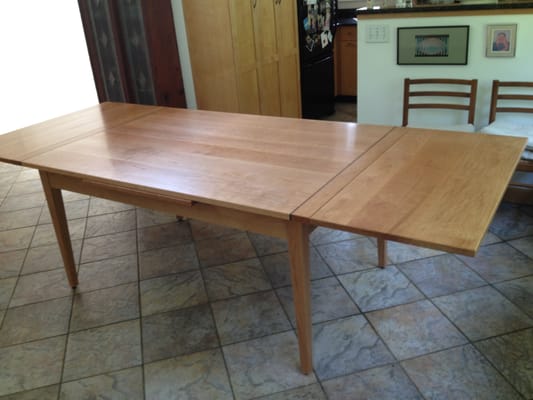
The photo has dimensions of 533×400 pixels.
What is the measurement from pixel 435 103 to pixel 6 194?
3.24 m

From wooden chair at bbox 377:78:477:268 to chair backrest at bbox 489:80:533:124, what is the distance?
0.37 ft

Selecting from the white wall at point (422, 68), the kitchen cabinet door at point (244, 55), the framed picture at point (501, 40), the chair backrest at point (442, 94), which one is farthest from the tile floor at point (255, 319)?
the kitchen cabinet door at point (244, 55)

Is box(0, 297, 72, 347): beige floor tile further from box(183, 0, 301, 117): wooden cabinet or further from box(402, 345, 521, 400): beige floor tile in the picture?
box(183, 0, 301, 117): wooden cabinet

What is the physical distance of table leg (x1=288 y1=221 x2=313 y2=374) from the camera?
1.59 metres

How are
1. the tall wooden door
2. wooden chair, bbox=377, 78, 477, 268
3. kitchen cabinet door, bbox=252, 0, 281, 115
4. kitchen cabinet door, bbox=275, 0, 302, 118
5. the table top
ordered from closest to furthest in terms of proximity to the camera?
1. the table top
2. wooden chair, bbox=377, 78, 477, 268
3. the tall wooden door
4. kitchen cabinet door, bbox=252, 0, 281, 115
5. kitchen cabinet door, bbox=275, 0, 302, 118

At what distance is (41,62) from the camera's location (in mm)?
5844

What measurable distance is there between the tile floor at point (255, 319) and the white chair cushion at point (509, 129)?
48cm

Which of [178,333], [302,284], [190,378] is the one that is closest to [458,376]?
[302,284]

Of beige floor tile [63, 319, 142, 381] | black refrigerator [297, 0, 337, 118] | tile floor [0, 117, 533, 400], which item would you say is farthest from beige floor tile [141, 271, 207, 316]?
black refrigerator [297, 0, 337, 118]

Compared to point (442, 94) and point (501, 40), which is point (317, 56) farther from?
point (501, 40)

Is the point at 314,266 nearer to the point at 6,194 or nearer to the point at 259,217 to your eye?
the point at 259,217

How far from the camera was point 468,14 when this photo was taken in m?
2.96

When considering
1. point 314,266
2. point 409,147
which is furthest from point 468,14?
point 314,266

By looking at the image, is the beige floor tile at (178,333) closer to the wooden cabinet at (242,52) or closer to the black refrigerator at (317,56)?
the wooden cabinet at (242,52)
